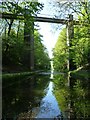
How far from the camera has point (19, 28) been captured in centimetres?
3975

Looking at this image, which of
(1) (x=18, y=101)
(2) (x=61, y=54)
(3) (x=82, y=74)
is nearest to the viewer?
(1) (x=18, y=101)

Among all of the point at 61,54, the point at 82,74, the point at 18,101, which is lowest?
the point at 18,101

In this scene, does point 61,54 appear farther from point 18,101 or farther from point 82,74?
point 18,101

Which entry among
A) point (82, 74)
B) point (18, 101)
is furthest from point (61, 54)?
point (18, 101)

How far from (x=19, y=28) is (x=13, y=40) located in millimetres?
14242

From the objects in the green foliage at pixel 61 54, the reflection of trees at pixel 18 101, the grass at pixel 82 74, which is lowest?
the reflection of trees at pixel 18 101

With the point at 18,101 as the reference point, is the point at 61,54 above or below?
above

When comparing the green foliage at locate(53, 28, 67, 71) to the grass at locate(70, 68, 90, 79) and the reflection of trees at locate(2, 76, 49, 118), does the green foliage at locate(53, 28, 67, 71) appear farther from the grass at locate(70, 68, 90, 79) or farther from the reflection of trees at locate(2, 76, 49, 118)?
the reflection of trees at locate(2, 76, 49, 118)

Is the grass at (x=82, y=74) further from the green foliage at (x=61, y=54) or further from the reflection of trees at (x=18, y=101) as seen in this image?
the reflection of trees at (x=18, y=101)

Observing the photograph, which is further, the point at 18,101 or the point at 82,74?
the point at 82,74

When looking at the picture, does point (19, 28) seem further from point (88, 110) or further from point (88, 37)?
point (88, 110)

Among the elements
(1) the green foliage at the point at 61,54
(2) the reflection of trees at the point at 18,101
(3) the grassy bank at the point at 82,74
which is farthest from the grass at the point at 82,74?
(2) the reflection of trees at the point at 18,101

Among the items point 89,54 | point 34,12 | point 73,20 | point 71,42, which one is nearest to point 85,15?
point 73,20

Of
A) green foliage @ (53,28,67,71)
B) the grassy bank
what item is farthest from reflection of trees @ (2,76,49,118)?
green foliage @ (53,28,67,71)
